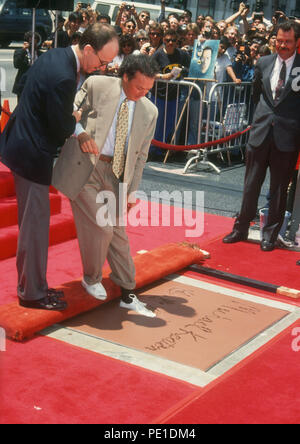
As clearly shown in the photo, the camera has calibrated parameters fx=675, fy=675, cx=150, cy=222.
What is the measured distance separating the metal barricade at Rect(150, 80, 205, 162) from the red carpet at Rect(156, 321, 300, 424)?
6.18 meters

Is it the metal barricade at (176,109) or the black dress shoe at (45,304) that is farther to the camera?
the metal barricade at (176,109)

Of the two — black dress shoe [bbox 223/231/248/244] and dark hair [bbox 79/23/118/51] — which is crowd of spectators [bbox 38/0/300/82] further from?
dark hair [bbox 79/23/118/51]

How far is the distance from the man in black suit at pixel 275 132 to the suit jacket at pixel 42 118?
8.68ft

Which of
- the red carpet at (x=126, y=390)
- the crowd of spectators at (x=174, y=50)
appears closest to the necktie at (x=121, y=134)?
the red carpet at (x=126, y=390)

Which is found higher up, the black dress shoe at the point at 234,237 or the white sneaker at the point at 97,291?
the white sneaker at the point at 97,291

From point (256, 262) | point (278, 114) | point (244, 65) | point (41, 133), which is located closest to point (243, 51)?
point (244, 65)

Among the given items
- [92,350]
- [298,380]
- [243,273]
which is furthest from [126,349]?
[243,273]

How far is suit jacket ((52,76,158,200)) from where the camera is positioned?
439cm

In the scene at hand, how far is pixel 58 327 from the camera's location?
448 centimetres

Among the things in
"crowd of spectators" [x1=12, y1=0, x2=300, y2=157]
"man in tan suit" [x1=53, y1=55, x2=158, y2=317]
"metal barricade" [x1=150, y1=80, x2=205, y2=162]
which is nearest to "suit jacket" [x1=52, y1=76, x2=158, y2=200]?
"man in tan suit" [x1=53, y1=55, x2=158, y2=317]

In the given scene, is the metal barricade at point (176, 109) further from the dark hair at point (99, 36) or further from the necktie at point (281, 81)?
the dark hair at point (99, 36)

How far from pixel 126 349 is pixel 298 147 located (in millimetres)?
3061

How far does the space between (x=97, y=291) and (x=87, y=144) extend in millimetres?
1080

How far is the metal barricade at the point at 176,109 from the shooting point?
33.0 ft
